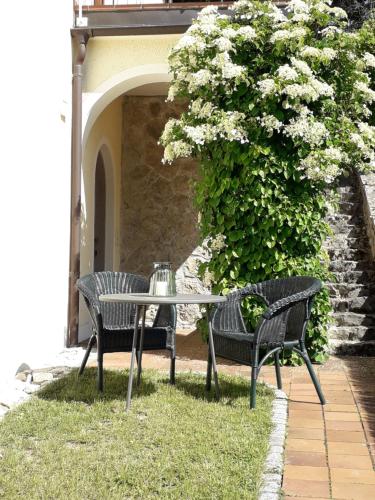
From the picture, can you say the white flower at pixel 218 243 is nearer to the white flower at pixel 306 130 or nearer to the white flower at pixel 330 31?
the white flower at pixel 306 130

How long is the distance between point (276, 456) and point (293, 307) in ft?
5.16

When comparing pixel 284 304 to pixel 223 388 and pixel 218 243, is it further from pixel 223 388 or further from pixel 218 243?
pixel 218 243

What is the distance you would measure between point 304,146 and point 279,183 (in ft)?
1.26

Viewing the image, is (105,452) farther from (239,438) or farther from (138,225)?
(138,225)

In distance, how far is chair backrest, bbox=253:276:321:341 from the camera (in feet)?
14.5

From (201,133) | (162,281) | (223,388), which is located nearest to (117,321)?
(162,281)

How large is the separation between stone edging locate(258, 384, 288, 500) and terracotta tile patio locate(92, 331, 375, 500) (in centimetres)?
4

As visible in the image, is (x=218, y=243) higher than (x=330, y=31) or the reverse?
the reverse

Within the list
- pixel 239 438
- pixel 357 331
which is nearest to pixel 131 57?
pixel 357 331

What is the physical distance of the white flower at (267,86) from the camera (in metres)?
5.56

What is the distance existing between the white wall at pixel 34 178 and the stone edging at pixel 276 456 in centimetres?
216

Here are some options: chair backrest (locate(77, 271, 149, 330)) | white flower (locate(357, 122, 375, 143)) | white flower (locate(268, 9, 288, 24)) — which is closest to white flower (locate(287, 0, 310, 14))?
white flower (locate(268, 9, 288, 24))

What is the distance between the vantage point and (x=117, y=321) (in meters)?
5.33

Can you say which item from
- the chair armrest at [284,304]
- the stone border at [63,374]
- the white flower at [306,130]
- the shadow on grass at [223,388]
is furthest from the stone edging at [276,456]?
the white flower at [306,130]
